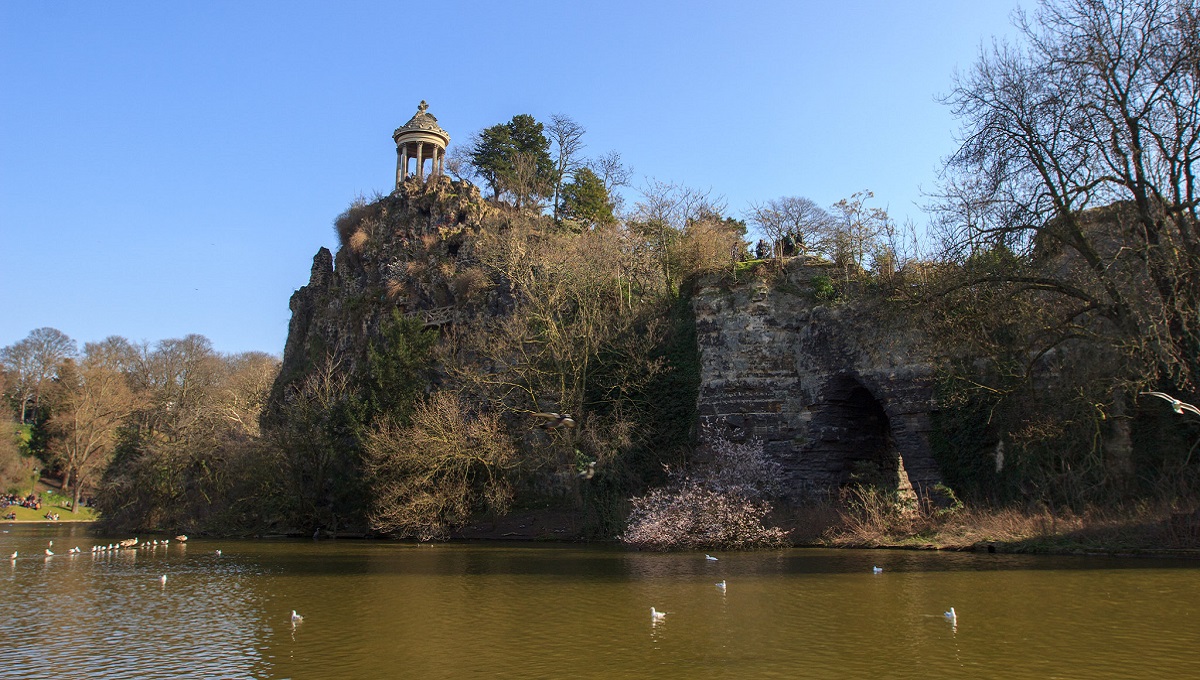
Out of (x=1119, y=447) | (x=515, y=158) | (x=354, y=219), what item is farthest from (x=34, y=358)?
(x=1119, y=447)

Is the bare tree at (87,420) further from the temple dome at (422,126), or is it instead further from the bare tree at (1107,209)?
the bare tree at (1107,209)

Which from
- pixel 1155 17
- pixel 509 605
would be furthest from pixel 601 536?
pixel 1155 17

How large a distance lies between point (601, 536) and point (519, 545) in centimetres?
276

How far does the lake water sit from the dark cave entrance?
5988mm

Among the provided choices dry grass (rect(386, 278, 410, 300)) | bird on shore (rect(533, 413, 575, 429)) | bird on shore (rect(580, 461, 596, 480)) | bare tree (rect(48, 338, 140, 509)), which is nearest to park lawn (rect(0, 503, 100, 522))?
bare tree (rect(48, 338, 140, 509))

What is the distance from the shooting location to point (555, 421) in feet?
91.2

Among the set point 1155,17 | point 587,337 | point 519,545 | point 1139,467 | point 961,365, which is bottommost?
point 519,545

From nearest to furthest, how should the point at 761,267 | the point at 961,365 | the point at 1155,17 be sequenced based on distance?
1. the point at 1155,17
2. the point at 961,365
3. the point at 761,267

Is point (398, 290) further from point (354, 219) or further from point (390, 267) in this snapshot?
point (354, 219)

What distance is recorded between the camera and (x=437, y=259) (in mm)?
42562

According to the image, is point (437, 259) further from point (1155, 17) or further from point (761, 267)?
point (1155, 17)

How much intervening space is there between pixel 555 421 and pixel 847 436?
9.42 m

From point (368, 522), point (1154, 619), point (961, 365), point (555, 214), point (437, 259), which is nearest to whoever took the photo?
point (1154, 619)

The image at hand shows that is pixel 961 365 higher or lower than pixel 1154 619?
higher
